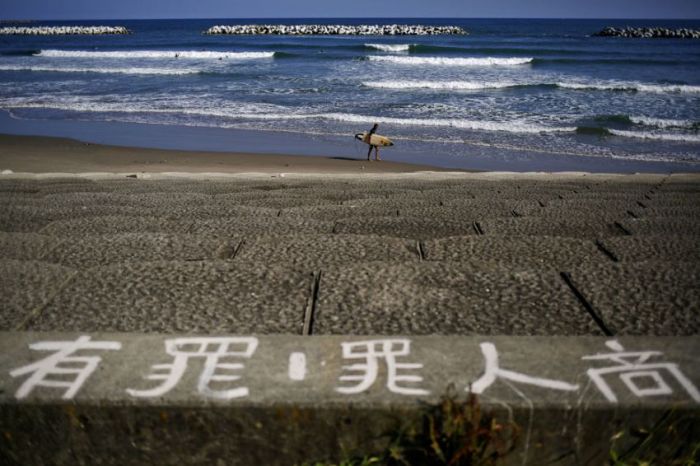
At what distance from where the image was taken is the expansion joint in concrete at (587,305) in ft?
5.56

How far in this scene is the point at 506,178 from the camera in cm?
649

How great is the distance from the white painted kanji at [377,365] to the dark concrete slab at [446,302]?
0.15 m

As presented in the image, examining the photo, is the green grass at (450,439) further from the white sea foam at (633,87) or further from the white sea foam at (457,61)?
the white sea foam at (457,61)

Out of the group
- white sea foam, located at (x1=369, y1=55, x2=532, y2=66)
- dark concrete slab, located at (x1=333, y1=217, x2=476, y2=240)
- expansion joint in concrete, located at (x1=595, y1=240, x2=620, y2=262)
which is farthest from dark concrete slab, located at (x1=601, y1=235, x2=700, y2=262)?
white sea foam, located at (x1=369, y1=55, x2=532, y2=66)

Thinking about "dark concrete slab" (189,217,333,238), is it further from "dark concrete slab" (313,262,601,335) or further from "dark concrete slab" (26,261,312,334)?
"dark concrete slab" (313,262,601,335)

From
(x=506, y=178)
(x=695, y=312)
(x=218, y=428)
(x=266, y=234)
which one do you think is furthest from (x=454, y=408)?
(x=506, y=178)

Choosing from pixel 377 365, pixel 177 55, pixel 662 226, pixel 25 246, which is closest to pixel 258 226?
pixel 25 246

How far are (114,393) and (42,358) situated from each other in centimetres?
31

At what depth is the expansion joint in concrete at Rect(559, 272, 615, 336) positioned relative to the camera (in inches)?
66.7

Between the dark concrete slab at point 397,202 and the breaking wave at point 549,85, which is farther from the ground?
the breaking wave at point 549,85

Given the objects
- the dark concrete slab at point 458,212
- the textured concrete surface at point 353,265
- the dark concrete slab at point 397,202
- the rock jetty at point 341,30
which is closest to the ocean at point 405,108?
the dark concrete slab at point 397,202

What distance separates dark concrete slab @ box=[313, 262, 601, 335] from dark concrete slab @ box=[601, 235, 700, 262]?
2.13ft

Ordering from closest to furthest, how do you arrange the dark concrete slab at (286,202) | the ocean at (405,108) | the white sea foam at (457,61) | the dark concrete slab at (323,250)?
the dark concrete slab at (323,250)
the dark concrete slab at (286,202)
the ocean at (405,108)
the white sea foam at (457,61)

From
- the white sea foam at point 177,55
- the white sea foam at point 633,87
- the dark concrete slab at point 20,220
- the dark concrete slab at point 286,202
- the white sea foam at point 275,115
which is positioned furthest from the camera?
the white sea foam at point 177,55
